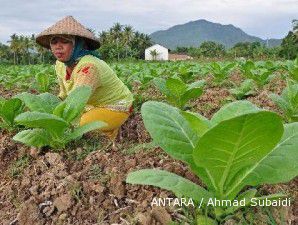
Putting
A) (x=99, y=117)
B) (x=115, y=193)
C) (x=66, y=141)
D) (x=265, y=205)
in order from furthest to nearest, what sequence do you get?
(x=99, y=117)
(x=66, y=141)
(x=115, y=193)
(x=265, y=205)

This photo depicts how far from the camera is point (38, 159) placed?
9.54 feet

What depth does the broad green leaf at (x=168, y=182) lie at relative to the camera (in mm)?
1736

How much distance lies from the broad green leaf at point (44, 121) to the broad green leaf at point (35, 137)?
0.10 metres

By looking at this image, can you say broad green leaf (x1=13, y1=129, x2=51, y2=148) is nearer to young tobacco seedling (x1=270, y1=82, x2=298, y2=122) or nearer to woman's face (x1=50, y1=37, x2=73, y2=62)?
woman's face (x1=50, y1=37, x2=73, y2=62)

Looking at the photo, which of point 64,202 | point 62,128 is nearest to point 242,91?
point 62,128

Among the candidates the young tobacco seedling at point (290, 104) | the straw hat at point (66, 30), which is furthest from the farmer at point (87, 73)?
the young tobacco seedling at point (290, 104)

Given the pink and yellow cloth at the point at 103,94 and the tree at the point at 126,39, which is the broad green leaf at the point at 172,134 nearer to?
the pink and yellow cloth at the point at 103,94

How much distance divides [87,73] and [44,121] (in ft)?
4.13

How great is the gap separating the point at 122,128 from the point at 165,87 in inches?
24.0

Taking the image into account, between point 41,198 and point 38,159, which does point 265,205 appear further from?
point 38,159

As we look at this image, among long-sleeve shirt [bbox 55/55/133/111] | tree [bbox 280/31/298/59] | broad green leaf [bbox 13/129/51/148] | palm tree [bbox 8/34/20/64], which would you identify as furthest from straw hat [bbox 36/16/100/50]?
palm tree [bbox 8/34/20/64]

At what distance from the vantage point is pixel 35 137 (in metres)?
2.89

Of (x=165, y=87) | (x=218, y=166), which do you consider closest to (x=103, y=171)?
(x=218, y=166)

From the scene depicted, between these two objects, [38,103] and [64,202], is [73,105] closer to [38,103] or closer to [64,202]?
[38,103]
